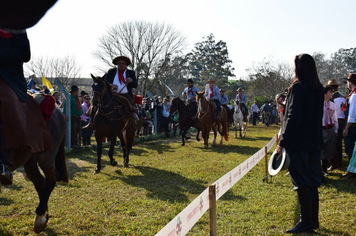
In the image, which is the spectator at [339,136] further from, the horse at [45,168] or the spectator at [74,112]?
the spectator at [74,112]

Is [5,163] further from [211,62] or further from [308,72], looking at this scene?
[211,62]

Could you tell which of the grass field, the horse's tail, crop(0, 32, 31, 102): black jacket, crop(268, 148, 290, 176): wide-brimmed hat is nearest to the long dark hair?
crop(268, 148, 290, 176): wide-brimmed hat

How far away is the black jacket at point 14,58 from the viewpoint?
3016 mm

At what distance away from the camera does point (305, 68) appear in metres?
4.22

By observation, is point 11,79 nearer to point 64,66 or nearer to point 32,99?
point 32,99

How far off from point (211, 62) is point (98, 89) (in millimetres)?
59220

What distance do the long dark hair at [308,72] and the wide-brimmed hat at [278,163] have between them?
0.94 m

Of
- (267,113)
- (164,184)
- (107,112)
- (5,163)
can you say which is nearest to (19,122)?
(5,163)

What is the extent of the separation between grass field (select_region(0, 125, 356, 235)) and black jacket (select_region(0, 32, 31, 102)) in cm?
199

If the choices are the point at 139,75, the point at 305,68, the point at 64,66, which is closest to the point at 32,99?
the point at 305,68

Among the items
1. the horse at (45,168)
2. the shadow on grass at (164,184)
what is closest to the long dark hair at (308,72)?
the shadow on grass at (164,184)

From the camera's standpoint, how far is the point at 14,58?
10.2 feet

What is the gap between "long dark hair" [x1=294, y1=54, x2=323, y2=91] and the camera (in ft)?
13.8

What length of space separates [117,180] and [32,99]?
12.2 ft
